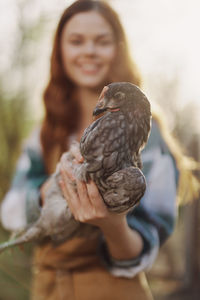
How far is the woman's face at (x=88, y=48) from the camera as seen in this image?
974mm

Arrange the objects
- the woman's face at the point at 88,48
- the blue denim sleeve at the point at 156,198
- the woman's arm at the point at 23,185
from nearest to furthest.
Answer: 1. the woman's face at the point at 88,48
2. the blue denim sleeve at the point at 156,198
3. the woman's arm at the point at 23,185

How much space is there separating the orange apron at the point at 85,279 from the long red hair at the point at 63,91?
31 centimetres

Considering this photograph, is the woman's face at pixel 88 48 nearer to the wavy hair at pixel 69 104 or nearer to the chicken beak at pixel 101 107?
the wavy hair at pixel 69 104

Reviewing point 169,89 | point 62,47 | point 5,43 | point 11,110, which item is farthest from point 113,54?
point 11,110

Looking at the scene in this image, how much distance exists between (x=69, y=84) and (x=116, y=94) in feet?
2.76

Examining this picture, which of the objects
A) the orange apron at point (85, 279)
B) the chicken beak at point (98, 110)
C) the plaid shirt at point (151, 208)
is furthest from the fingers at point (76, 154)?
the orange apron at point (85, 279)

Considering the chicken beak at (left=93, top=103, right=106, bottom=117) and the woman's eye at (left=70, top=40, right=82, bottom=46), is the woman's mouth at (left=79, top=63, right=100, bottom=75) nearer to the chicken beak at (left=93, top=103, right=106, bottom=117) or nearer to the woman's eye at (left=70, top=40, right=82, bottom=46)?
the woman's eye at (left=70, top=40, right=82, bottom=46)

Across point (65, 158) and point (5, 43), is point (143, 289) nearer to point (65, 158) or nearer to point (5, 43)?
point (65, 158)

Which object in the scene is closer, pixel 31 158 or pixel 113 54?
pixel 113 54

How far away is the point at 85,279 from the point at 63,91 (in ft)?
2.39

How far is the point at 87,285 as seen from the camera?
43.3 inches

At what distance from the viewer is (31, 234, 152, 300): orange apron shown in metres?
1.07

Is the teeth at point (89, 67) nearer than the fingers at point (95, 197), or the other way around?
the fingers at point (95, 197)

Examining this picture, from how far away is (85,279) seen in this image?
1.11 meters
